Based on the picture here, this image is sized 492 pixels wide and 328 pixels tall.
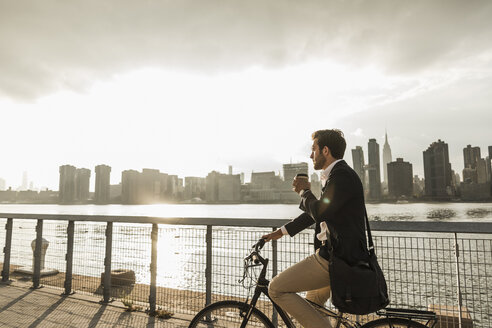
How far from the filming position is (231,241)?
4.87 metres

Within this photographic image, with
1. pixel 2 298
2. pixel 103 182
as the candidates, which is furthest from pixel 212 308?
pixel 103 182

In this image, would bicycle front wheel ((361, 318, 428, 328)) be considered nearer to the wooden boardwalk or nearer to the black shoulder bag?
the black shoulder bag

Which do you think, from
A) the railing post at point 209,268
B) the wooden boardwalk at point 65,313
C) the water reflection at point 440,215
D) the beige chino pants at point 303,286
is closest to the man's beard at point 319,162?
the beige chino pants at point 303,286

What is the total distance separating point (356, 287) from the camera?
2.27 m

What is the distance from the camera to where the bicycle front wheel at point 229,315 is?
2.94 m

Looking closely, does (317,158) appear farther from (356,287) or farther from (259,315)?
(259,315)

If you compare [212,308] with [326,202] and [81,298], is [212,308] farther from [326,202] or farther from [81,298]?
[81,298]

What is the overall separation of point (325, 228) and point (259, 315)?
3.34 feet

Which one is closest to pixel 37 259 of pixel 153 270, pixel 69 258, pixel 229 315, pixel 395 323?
pixel 69 258

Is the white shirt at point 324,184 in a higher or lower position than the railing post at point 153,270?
higher

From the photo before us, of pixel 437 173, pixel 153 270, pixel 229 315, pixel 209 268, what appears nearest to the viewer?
pixel 229 315

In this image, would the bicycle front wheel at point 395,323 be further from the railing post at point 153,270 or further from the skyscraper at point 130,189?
the skyscraper at point 130,189

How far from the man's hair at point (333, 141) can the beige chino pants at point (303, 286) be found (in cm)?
77

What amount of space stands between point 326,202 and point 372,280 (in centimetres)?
59
